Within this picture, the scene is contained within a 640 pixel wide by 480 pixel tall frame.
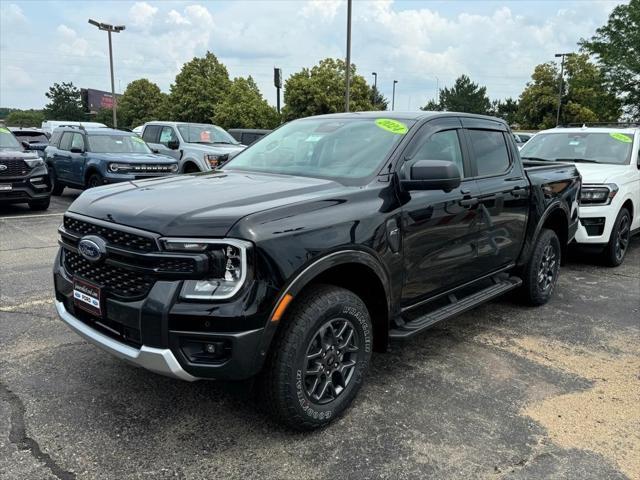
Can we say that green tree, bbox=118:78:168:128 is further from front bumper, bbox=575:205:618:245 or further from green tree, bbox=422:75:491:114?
front bumper, bbox=575:205:618:245

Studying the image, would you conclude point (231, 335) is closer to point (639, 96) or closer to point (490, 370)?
point (490, 370)

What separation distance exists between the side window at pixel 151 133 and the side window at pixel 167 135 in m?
0.33

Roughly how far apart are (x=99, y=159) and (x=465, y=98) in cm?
7002

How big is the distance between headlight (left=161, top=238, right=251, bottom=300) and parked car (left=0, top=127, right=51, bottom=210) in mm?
9013

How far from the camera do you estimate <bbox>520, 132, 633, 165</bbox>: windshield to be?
765 cm

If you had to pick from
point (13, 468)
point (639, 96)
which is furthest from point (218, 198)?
point (639, 96)

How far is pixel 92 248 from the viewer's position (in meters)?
2.87

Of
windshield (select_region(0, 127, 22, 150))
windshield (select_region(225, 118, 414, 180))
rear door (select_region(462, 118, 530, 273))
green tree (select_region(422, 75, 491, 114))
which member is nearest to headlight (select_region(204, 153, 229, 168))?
windshield (select_region(0, 127, 22, 150))

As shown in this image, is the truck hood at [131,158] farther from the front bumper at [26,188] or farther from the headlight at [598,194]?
the headlight at [598,194]

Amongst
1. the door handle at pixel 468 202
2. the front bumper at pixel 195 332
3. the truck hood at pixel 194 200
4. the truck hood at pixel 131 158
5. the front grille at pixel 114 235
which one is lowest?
the front bumper at pixel 195 332

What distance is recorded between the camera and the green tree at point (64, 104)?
7506 centimetres

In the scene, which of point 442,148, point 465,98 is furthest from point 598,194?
point 465,98

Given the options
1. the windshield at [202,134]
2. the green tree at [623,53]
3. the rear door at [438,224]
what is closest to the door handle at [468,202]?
the rear door at [438,224]

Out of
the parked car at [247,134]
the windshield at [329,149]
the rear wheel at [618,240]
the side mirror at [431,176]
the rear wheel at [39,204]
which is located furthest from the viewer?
the parked car at [247,134]
